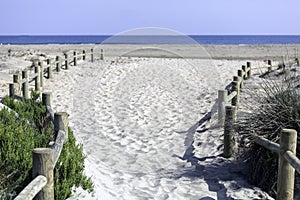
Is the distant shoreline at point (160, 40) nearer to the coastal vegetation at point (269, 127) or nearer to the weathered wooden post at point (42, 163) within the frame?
the coastal vegetation at point (269, 127)

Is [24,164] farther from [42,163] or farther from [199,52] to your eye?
[199,52]

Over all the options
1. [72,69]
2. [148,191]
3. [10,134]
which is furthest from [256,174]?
[72,69]

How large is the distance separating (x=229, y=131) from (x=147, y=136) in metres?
2.33

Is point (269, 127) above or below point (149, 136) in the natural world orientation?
above

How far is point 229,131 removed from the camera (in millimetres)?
5832

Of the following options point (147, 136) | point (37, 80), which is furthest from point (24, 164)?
point (37, 80)

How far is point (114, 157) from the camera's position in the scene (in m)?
6.53

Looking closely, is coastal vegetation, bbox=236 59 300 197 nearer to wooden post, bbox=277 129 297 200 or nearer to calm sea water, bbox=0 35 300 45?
wooden post, bbox=277 129 297 200

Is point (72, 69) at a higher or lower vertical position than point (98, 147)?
higher

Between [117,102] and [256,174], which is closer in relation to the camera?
[256,174]

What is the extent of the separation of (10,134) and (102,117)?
16.6 feet

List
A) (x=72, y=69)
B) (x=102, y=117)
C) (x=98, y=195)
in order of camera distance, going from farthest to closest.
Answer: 1. (x=72, y=69)
2. (x=102, y=117)
3. (x=98, y=195)

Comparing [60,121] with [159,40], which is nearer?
[60,121]

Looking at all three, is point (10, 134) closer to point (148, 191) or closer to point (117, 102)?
point (148, 191)
